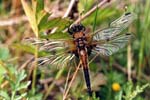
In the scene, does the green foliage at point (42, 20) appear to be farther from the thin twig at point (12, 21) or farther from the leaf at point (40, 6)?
the thin twig at point (12, 21)

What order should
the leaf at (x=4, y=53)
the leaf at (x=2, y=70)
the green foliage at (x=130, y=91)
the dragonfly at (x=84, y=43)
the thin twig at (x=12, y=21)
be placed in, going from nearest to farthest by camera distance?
the dragonfly at (x=84, y=43) < the green foliage at (x=130, y=91) < the leaf at (x=2, y=70) < the leaf at (x=4, y=53) < the thin twig at (x=12, y=21)

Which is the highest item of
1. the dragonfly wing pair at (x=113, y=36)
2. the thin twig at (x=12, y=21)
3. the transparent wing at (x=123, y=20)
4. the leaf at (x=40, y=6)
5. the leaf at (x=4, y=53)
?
the leaf at (x=40, y=6)

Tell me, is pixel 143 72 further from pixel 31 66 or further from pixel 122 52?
pixel 31 66

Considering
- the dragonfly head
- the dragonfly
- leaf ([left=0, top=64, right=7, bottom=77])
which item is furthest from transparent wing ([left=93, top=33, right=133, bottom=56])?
leaf ([left=0, top=64, right=7, bottom=77])

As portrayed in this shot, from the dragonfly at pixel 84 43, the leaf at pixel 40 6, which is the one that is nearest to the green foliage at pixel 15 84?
the dragonfly at pixel 84 43

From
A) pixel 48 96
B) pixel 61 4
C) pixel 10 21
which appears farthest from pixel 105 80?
pixel 10 21

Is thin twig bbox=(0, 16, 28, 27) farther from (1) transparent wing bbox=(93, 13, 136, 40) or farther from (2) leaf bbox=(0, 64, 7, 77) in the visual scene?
(1) transparent wing bbox=(93, 13, 136, 40)
